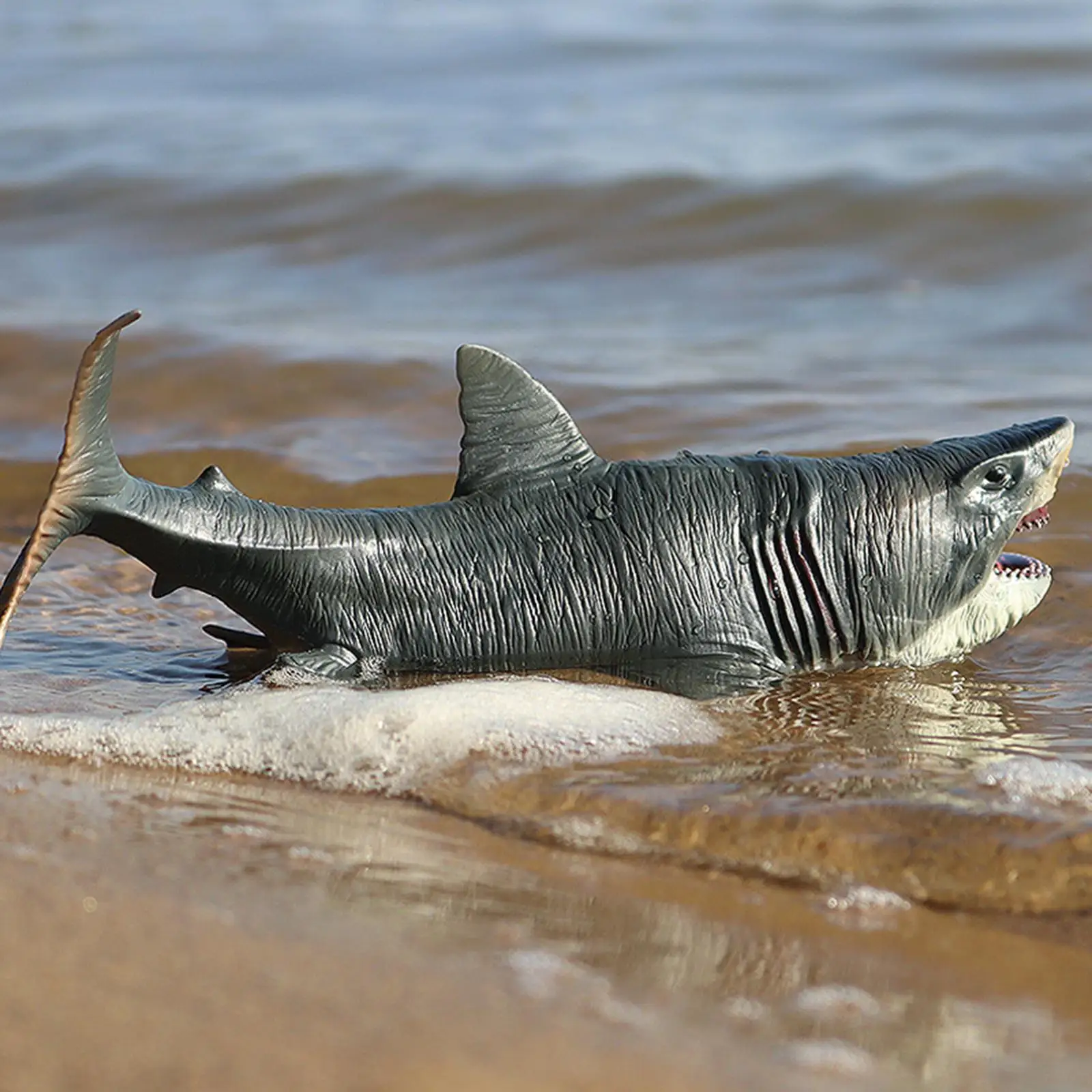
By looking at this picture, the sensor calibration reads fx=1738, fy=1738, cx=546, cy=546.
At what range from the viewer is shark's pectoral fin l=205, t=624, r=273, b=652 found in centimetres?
471

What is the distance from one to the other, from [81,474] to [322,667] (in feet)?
2.56

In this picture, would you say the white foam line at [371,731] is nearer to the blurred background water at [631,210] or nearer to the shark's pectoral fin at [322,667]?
the shark's pectoral fin at [322,667]

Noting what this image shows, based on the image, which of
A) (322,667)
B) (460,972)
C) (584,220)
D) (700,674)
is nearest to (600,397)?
(584,220)

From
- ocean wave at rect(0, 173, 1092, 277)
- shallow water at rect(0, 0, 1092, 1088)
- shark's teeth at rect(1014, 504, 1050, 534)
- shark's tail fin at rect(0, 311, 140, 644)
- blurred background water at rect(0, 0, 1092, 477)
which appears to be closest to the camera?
shallow water at rect(0, 0, 1092, 1088)

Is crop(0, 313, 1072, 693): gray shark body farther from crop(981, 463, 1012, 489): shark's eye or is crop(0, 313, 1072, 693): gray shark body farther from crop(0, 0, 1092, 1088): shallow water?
crop(0, 0, 1092, 1088): shallow water

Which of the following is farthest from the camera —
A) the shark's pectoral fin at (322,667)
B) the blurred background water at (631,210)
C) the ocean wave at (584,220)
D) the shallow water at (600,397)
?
the ocean wave at (584,220)

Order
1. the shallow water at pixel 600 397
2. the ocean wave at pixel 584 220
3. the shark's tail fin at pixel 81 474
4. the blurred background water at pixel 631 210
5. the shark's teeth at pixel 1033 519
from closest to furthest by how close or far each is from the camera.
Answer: the shallow water at pixel 600 397
the shark's tail fin at pixel 81 474
the shark's teeth at pixel 1033 519
the blurred background water at pixel 631 210
the ocean wave at pixel 584 220

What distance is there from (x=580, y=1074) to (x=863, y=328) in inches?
273

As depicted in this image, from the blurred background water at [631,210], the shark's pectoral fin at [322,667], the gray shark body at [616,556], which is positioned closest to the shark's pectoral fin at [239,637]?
the gray shark body at [616,556]

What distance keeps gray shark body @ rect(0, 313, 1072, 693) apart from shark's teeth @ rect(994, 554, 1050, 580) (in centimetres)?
18

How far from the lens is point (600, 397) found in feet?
25.3

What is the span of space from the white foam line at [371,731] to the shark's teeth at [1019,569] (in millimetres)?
1080

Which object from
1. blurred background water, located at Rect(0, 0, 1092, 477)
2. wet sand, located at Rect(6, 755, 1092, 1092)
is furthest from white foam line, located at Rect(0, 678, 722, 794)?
blurred background water, located at Rect(0, 0, 1092, 477)

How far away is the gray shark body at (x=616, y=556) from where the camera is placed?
4.33m
